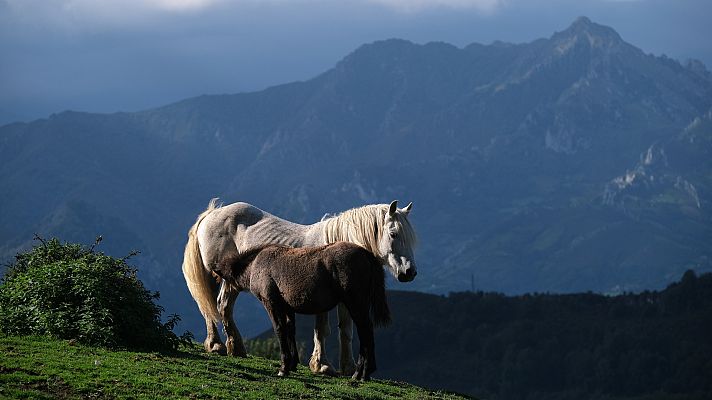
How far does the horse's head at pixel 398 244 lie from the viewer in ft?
66.3

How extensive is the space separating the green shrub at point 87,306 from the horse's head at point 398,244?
4.47 m

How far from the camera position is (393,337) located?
17150 centimetres

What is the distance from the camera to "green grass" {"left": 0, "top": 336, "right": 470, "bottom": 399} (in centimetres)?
1659

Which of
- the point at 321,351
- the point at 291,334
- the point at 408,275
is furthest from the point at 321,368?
the point at 408,275

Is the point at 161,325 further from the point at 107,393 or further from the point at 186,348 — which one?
the point at 107,393

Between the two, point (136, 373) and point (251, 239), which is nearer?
point (136, 373)

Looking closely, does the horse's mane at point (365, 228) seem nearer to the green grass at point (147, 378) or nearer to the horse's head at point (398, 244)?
the horse's head at point (398, 244)

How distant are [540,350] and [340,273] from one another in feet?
522

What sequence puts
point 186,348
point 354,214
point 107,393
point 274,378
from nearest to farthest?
point 107,393 → point 274,378 → point 354,214 → point 186,348

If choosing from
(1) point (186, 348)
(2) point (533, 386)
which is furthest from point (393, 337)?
(1) point (186, 348)

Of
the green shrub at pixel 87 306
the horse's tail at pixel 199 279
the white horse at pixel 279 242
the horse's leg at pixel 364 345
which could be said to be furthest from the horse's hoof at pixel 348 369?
the horse's tail at pixel 199 279

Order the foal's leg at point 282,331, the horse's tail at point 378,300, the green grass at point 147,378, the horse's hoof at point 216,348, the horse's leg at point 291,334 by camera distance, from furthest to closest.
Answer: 1. the horse's hoof at point 216,348
2. the horse's leg at point 291,334
3. the foal's leg at point 282,331
4. the horse's tail at point 378,300
5. the green grass at point 147,378

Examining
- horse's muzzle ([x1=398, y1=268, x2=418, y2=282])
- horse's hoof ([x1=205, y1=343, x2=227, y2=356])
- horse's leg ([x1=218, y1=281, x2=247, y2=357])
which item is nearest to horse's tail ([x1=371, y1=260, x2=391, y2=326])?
horse's muzzle ([x1=398, y1=268, x2=418, y2=282])

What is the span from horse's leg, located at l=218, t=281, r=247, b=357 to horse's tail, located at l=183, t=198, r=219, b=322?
0.41 meters
